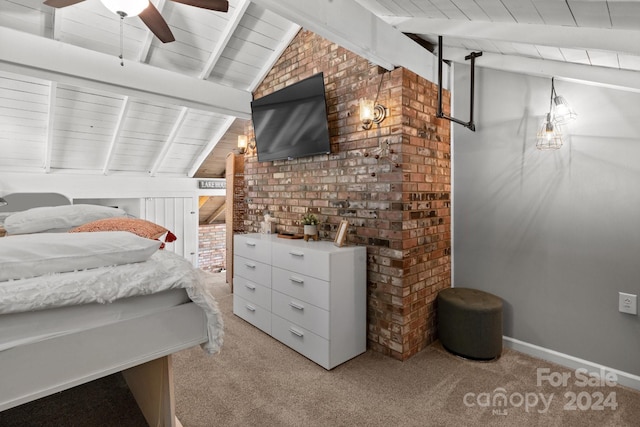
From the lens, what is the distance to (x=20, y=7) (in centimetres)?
252

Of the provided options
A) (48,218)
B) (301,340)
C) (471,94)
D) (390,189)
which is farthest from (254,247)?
(471,94)

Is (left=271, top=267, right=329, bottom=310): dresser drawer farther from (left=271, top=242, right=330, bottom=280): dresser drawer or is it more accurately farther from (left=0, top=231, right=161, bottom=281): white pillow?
(left=0, top=231, right=161, bottom=281): white pillow

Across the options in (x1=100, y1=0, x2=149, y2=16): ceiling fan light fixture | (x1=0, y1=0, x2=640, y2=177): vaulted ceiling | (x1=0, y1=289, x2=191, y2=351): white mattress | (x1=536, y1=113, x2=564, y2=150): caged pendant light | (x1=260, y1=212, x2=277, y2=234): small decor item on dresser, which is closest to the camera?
(x1=0, y1=289, x2=191, y2=351): white mattress

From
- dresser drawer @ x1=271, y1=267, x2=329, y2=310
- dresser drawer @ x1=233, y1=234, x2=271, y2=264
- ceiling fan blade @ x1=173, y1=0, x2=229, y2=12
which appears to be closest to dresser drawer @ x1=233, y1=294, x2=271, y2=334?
dresser drawer @ x1=271, y1=267, x2=329, y2=310

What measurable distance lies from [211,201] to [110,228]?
4.98 metres

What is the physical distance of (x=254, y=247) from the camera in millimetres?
2992

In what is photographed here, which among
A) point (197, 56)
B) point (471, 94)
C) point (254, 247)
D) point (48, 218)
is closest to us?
point (48, 218)

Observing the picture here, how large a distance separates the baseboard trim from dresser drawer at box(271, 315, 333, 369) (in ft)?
5.01

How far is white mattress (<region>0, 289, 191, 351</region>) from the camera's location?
1033 mm

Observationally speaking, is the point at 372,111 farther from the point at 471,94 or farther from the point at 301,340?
the point at 301,340

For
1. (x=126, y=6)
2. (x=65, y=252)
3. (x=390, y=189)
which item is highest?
(x=126, y=6)

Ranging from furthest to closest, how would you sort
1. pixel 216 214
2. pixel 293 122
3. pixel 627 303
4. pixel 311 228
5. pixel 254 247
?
pixel 216 214
pixel 293 122
pixel 254 247
pixel 311 228
pixel 627 303

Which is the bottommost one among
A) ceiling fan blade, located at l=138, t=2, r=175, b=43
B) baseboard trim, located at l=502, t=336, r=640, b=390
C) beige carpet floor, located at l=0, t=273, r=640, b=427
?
beige carpet floor, located at l=0, t=273, r=640, b=427

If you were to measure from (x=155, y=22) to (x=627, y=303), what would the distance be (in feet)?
11.6
